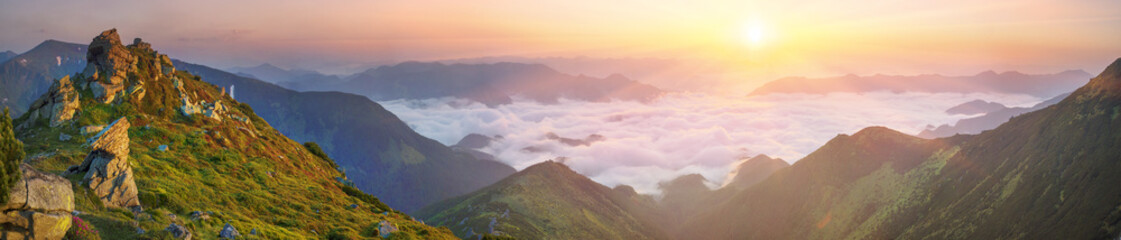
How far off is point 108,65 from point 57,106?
17982mm

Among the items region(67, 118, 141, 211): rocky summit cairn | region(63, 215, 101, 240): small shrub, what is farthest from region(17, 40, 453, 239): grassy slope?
region(63, 215, 101, 240): small shrub

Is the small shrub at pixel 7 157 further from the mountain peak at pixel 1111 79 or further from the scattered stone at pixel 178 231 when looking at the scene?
the mountain peak at pixel 1111 79

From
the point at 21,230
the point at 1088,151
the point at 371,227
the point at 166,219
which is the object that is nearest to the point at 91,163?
the point at 166,219

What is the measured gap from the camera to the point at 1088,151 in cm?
16850

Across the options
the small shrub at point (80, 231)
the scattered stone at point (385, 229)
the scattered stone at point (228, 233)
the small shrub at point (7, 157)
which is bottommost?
the scattered stone at point (385, 229)

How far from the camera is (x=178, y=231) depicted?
37125 mm

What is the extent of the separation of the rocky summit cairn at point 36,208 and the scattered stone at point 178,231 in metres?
6.66

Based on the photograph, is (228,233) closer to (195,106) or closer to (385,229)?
(385,229)

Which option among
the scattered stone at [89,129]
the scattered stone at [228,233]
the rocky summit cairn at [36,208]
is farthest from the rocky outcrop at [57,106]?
the rocky summit cairn at [36,208]

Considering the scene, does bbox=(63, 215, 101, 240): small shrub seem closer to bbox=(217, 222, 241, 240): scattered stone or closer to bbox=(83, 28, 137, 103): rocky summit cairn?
bbox=(217, 222, 241, 240): scattered stone

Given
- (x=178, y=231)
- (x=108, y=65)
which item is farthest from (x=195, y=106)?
(x=178, y=231)

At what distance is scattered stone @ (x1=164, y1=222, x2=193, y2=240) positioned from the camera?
3666cm

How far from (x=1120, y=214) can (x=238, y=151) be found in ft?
670

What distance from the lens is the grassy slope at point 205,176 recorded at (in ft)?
146
